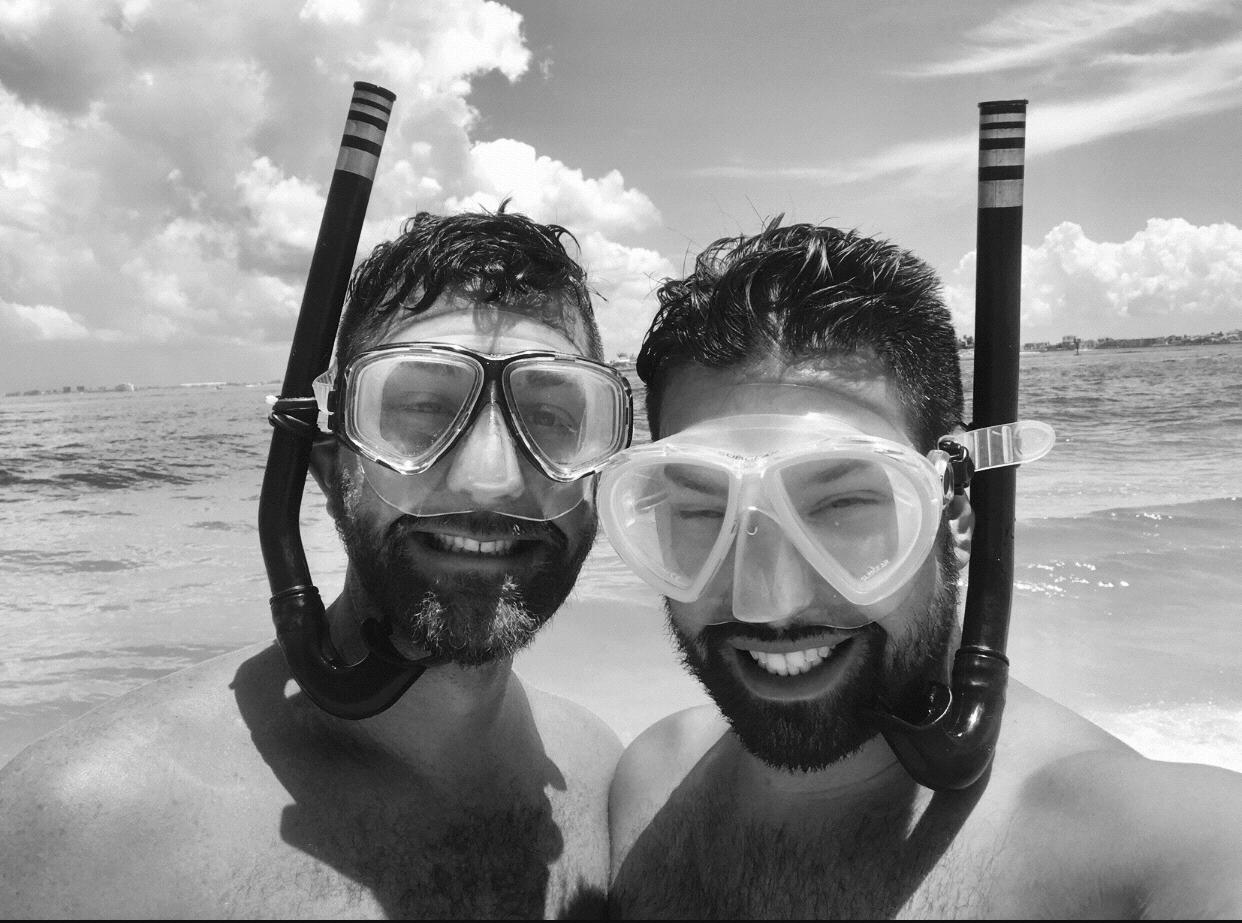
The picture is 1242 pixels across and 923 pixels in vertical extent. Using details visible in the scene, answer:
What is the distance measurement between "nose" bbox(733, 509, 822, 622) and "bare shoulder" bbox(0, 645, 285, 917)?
1.22m

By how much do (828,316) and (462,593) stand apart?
1.08 meters

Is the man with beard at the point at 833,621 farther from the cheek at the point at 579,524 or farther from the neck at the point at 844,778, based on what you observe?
the cheek at the point at 579,524

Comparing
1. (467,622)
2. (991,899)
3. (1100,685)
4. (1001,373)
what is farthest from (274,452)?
(1100,685)

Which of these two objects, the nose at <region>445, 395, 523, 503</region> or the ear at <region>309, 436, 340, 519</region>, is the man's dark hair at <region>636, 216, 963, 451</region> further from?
the ear at <region>309, 436, 340, 519</region>

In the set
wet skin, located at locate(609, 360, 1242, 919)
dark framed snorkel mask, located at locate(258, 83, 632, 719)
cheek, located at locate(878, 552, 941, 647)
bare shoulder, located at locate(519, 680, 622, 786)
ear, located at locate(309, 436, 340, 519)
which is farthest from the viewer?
bare shoulder, located at locate(519, 680, 622, 786)

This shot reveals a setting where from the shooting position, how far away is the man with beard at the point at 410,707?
1839mm

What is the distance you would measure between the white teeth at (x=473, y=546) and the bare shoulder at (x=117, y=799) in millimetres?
664

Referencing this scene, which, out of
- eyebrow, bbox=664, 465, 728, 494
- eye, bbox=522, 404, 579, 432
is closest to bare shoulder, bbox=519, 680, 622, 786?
eye, bbox=522, 404, 579, 432

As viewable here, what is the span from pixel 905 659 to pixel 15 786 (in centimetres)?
188

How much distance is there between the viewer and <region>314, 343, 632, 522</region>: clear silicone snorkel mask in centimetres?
219

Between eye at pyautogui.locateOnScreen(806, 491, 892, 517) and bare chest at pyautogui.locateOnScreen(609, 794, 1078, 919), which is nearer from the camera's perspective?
bare chest at pyautogui.locateOnScreen(609, 794, 1078, 919)

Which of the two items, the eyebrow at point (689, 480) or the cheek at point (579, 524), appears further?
the cheek at point (579, 524)

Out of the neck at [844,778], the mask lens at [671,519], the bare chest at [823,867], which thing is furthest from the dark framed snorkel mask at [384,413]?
the neck at [844,778]

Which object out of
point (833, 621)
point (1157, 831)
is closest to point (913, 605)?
point (833, 621)
